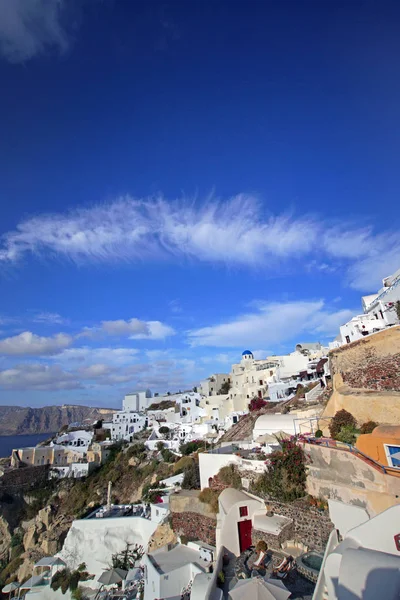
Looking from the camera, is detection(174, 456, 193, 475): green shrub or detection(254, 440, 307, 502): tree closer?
detection(254, 440, 307, 502): tree

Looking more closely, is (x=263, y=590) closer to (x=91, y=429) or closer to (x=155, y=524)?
(x=155, y=524)

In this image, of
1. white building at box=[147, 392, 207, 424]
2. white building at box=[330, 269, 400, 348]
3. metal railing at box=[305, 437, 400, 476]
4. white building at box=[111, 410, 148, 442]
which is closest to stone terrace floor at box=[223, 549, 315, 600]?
metal railing at box=[305, 437, 400, 476]

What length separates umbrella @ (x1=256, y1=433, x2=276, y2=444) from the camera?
18500mm

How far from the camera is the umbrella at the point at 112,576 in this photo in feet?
57.0

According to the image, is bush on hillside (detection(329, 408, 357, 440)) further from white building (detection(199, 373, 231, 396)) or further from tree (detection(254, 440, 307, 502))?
white building (detection(199, 373, 231, 396))

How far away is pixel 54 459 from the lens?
4150cm

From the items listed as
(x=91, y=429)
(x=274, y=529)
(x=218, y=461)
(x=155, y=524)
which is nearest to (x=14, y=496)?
(x=91, y=429)

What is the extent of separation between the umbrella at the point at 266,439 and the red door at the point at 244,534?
5.92 meters

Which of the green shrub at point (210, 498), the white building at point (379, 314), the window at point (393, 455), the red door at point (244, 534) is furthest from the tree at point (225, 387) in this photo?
the window at point (393, 455)

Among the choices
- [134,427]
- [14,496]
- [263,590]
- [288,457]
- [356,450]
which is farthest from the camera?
[134,427]

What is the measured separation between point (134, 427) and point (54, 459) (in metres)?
11.7

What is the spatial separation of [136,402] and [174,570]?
50765 mm

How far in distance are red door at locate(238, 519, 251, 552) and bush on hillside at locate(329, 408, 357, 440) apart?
18.4ft

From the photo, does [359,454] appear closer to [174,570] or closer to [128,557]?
[174,570]
